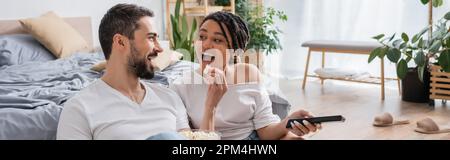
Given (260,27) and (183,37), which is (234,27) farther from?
(260,27)

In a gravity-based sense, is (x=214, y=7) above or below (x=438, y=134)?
above

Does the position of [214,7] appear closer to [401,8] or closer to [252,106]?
[401,8]

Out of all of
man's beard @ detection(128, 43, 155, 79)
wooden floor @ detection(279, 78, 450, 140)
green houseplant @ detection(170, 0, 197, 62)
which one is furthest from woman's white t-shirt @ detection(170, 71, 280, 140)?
green houseplant @ detection(170, 0, 197, 62)

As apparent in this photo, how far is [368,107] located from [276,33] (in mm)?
1641

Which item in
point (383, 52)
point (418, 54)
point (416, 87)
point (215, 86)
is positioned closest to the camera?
point (215, 86)

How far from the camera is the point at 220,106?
149cm

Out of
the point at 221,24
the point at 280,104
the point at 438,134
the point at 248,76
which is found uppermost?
the point at 221,24

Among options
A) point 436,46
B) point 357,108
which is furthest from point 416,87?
point 436,46

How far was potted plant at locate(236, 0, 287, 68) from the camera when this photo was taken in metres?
5.01

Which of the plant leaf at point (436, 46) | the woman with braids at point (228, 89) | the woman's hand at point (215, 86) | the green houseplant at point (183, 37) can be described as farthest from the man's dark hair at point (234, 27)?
the green houseplant at point (183, 37)

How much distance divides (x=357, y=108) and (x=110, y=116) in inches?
111

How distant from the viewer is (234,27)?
144cm

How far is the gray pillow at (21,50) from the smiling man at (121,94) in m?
1.93
